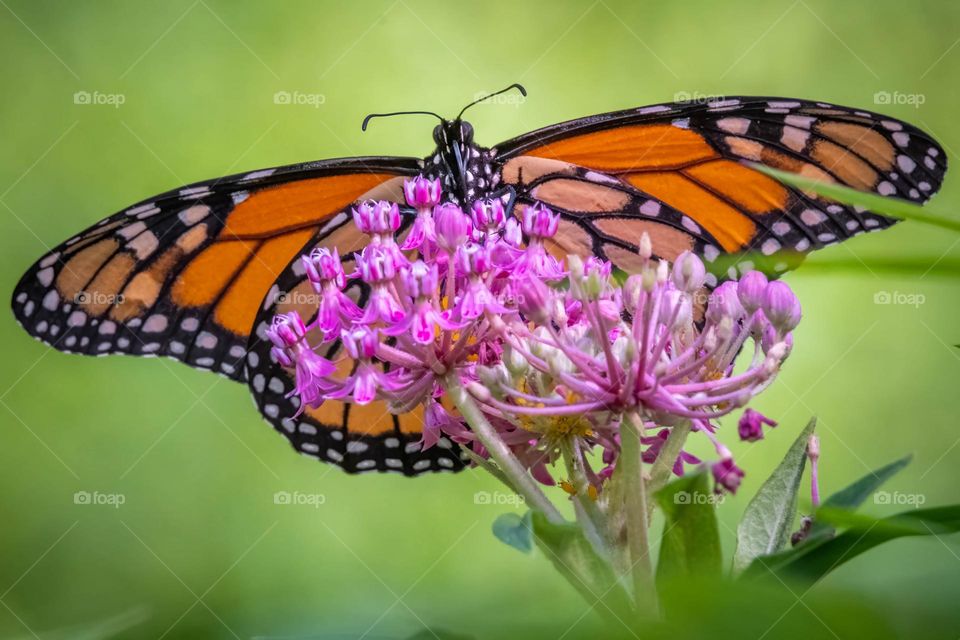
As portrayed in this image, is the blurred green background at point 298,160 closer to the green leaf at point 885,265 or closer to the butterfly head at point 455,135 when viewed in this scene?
the butterfly head at point 455,135

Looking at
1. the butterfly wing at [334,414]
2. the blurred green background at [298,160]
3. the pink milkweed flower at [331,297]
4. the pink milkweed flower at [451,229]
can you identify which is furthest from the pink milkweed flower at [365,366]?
the blurred green background at [298,160]

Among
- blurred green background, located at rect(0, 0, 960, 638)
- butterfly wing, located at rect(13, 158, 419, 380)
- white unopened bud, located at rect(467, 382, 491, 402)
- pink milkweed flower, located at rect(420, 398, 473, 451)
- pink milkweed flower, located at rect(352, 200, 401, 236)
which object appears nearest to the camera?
white unopened bud, located at rect(467, 382, 491, 402)

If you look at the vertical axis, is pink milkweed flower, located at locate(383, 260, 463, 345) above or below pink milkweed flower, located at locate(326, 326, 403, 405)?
above

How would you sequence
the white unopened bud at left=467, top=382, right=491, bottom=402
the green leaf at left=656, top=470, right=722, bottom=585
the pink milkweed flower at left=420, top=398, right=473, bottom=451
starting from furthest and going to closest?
the pink milkweed flower at left=420, top=398, right=473, bottom=451 < the white unopened bud at left=467, top=382, right=491, bottom=402 < the green leaf at left=656, top=470, right=722, bottom=585

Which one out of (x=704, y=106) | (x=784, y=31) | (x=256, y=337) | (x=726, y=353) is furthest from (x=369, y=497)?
(x=784, y=31)

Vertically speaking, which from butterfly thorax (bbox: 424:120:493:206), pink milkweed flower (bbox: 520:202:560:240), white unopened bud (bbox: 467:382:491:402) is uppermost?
butterfly thorax (bbox: 424:120:493:206)

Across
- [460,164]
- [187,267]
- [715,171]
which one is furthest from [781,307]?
[187,267]

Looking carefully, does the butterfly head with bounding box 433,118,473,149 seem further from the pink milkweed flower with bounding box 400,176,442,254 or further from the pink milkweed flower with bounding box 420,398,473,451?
the pink milkweed flower with bounding box 420,398,473,451

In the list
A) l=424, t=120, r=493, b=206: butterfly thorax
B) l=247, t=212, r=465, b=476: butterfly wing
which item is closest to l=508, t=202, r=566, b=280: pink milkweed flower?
l=424, t=120, r=493, b=206: butterfly thorax
